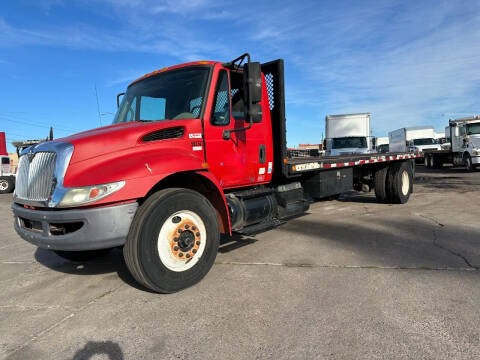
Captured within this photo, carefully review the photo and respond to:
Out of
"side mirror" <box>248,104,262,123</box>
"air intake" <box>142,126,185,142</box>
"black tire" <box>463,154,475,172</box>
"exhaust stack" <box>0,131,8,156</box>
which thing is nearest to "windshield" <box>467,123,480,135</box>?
"black tire" <box>463,154,475,172</box>

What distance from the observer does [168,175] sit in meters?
3.33

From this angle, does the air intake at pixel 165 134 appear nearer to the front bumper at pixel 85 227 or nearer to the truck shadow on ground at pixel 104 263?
the front bumper at pixel 85 227

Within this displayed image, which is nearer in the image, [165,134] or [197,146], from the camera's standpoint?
[165,134]

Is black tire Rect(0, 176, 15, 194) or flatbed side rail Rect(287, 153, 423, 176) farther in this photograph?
black tire Rect(0, 176, 15, 194)

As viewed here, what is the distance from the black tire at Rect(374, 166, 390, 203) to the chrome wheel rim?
6535 millimetres

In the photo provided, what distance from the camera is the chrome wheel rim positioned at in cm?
333

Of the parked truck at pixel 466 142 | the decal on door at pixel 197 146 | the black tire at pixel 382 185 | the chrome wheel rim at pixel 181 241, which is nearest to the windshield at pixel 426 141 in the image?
the parked truck at pixel 466 142

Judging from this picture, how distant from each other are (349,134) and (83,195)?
1714cm

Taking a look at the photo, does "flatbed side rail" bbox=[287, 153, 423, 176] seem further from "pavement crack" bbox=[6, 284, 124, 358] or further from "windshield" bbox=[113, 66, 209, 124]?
"pavement crack" bbox=[6, 284, 124, 358]

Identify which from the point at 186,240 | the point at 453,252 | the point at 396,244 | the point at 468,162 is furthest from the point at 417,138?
the point at 186,240

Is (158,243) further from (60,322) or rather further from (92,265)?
(92,265)

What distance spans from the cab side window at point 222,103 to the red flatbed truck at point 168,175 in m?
0.01

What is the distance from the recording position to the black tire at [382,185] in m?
8.67

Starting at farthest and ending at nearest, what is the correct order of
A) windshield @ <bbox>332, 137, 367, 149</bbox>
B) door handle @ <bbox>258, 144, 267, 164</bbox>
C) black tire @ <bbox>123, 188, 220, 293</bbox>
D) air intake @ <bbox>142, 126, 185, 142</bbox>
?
windshield @ <bbox>332, 137, 367, 149</bbox>, door handle @ <bbox>258, 144, 267, 164</bbox>, air intake @ <bbox>142, 126, 185, 142</bbox>, black tire @ <bbox>123, 188, 220, 293</bbox>
